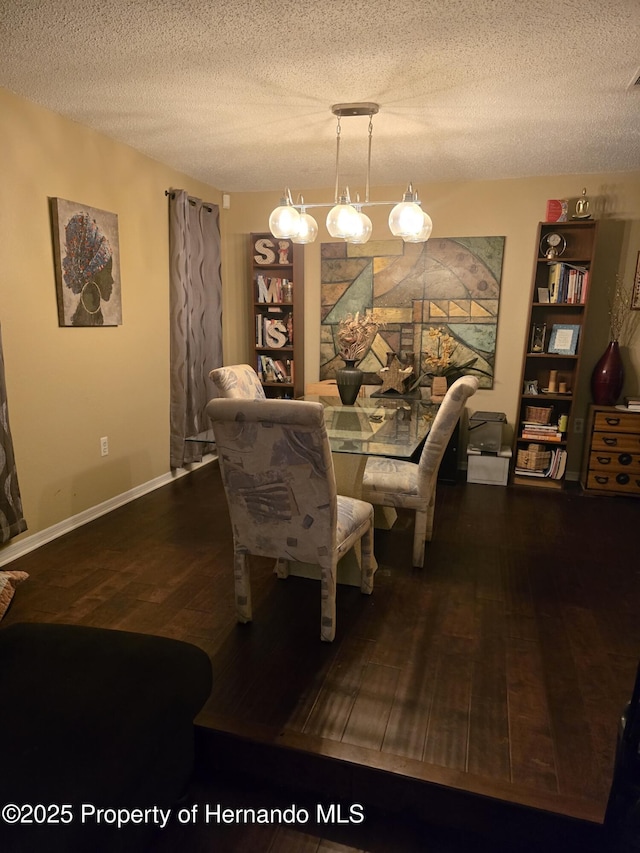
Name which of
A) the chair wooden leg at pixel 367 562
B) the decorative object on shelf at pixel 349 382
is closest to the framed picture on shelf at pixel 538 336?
the decorative object on shelf at pixel 349 382

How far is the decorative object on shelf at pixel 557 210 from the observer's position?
3744 mm

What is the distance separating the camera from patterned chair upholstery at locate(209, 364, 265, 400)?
2740mm

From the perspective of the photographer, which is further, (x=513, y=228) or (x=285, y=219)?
(x=513, y=228)

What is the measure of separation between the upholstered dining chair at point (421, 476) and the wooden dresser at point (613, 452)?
1778mm

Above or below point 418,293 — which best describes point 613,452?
below

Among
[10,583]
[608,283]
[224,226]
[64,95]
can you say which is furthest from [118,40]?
[608,283]

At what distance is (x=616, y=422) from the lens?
3.78 m

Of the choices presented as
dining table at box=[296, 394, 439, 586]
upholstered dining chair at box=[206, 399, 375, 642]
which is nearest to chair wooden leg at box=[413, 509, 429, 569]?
dining table at box=[296, 394, 439, 586]

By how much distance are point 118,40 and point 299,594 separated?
2.40 meters

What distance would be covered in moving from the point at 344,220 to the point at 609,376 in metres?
2.42

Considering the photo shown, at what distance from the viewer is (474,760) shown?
1525 mm

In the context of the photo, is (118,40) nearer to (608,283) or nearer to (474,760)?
(474,760)

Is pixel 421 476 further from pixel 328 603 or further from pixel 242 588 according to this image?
pixel 242 588

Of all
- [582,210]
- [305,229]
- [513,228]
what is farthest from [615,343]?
[305,229]
